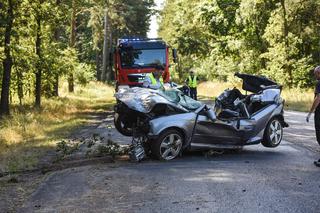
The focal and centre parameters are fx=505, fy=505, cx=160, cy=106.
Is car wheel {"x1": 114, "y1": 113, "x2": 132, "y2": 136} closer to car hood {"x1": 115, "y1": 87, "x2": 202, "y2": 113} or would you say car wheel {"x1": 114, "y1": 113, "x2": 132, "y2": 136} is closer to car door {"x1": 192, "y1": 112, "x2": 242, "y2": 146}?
car hood {"x1": 115, "y1": 87, "x2": 202, "y2": 113}

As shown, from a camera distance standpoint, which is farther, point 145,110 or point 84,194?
point 145,110

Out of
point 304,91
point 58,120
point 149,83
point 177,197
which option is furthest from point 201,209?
point 304,91

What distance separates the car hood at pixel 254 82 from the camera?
11.8 metres

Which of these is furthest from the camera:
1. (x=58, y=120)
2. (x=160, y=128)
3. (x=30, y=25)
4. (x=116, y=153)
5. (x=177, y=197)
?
(x=30, y=25)

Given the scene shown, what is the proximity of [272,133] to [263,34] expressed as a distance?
100ft

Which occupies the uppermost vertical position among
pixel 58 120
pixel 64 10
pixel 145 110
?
pixel 64 10

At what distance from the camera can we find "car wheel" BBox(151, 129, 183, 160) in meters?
9.87

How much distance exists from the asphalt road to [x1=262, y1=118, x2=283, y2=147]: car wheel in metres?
0.72

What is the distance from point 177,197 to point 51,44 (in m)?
18.9

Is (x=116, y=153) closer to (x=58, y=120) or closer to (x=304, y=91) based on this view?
(x=58, y=120)

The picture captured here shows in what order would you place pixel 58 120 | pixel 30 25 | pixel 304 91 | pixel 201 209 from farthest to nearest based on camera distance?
pixel 304 91
pixel 30 25
pixel 58 120
pixel 201 209

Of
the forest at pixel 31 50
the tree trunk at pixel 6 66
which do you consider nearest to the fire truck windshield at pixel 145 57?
the forest at pixel 31 50

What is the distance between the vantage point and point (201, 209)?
6520 millimetres

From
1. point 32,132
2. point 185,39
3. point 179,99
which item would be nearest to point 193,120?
point 179,99
